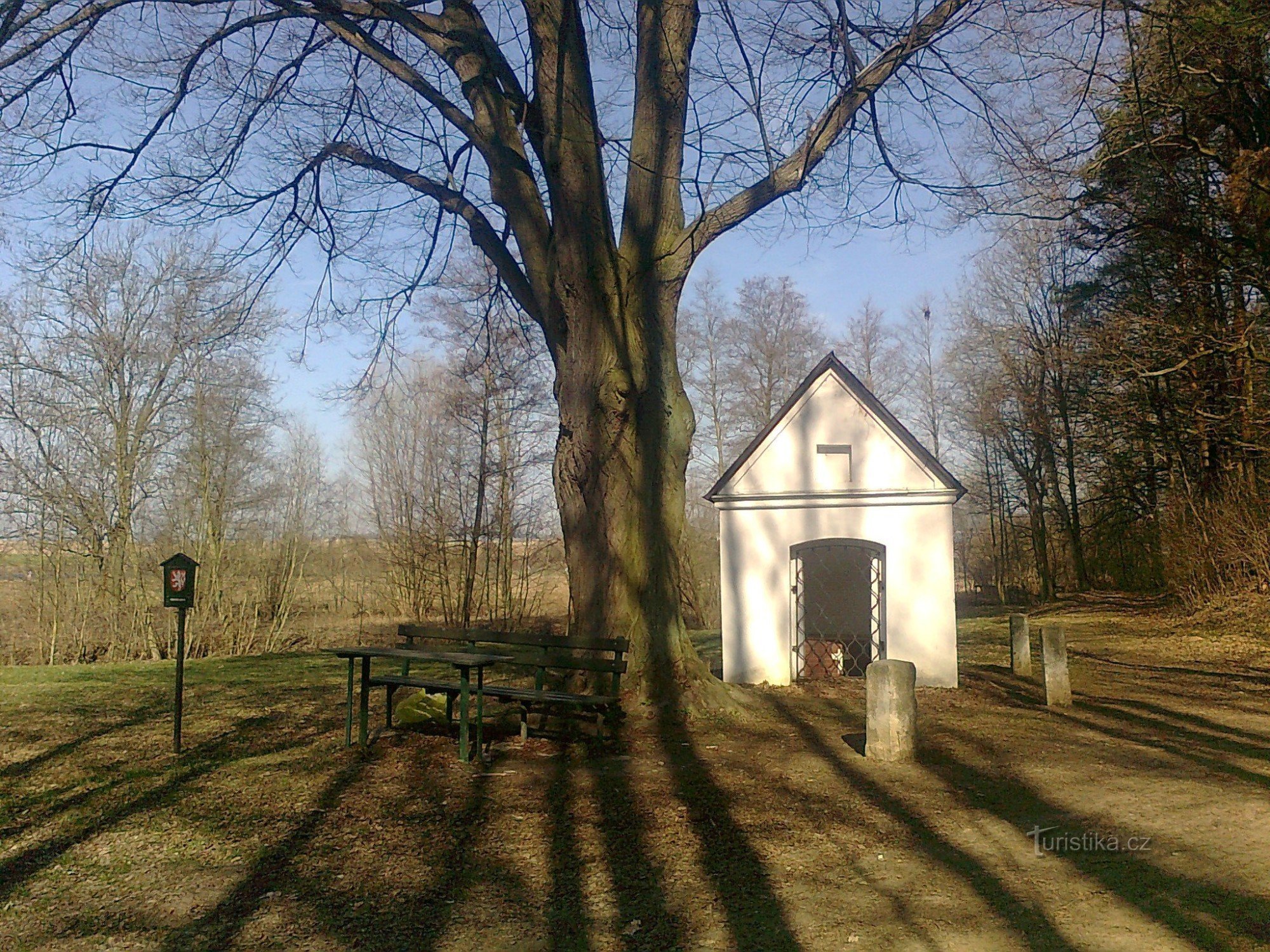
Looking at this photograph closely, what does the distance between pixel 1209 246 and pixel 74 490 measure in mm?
21510

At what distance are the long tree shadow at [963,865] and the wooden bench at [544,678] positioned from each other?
1755 millimetres

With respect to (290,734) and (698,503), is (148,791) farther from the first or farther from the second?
(698,503)

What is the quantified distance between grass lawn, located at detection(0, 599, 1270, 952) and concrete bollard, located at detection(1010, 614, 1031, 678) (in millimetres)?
3311

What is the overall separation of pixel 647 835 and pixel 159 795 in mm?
3425

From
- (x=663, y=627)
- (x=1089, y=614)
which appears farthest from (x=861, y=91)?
(x=1089, y=614)

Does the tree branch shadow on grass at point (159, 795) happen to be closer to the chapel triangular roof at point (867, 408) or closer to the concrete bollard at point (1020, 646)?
the chapel triangular roof at point (867, 408)

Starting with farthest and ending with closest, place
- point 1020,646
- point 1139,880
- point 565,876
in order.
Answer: point 1020,646 → point 565,876 → point 1139,880

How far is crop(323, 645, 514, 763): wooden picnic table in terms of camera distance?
702 centimetres

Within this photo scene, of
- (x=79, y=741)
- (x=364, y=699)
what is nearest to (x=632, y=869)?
(x=364, y=699)

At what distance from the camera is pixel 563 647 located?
871cm

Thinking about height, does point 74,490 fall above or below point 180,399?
below

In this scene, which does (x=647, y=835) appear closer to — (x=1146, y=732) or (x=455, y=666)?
(x=455, y=666)

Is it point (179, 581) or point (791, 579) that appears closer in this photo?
point (179, 581)

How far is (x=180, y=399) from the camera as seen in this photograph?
2009 centimetres
